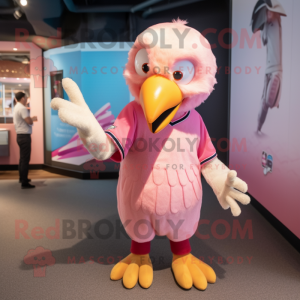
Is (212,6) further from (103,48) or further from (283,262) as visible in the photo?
(283,262)

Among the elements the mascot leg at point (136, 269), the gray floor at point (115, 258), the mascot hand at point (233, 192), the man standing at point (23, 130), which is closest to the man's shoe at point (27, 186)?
the man standing at point (23, 130)

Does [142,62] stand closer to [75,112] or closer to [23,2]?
[75,112]

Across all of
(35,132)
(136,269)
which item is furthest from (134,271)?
(35,132)

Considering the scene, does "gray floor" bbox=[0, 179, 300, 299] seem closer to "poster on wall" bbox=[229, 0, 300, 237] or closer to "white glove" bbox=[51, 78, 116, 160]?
"poster on wall" bbox=[229, 0, 300, 237]

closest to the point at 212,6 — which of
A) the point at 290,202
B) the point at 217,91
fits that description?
the point at 217,91

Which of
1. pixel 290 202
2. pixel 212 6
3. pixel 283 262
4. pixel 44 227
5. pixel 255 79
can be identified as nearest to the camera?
pixel 283 262

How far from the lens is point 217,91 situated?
4035mm

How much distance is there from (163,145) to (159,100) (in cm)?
31

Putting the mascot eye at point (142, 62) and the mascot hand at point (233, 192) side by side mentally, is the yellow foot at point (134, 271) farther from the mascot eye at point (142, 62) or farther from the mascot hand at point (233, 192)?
the mascot eye at point (142, 62)

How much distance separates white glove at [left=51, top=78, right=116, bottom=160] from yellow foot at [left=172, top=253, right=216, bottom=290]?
0.79 m

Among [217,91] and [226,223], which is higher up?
[217,91]

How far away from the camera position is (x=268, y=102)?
2586 millimetres

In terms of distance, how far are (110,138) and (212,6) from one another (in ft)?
11.4

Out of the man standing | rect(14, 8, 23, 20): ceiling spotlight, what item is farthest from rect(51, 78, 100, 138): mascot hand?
rect(14, 8, 23, 20): ceiling spotlight
